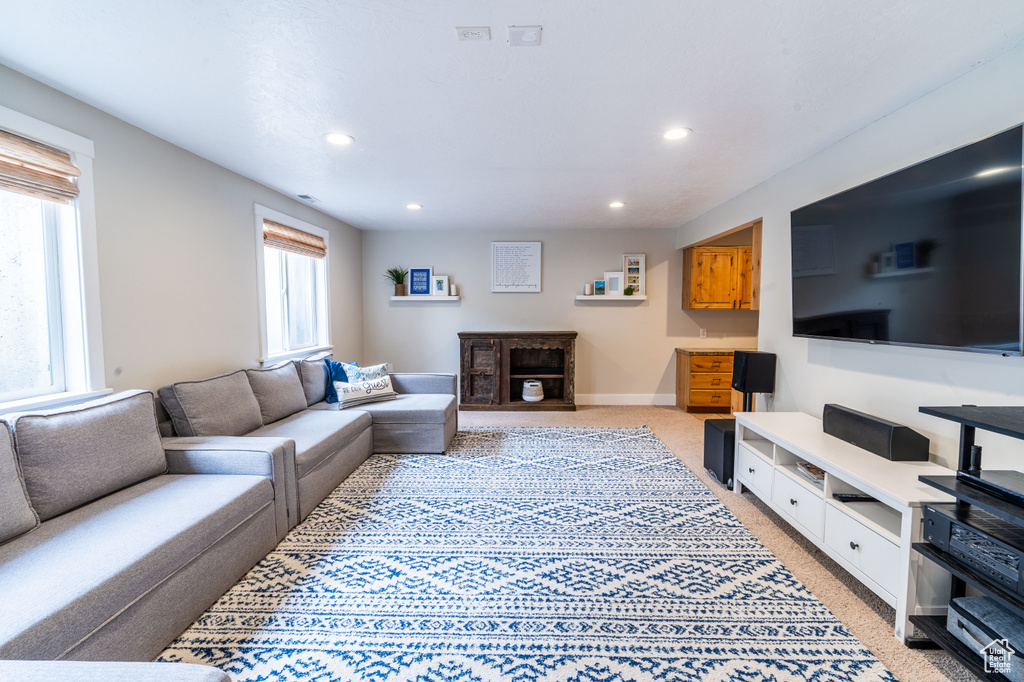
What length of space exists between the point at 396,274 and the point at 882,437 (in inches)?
201

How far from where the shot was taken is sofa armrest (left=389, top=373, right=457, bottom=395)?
4.34 meters

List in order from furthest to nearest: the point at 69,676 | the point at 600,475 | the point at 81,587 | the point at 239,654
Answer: the point at 600,475
the point at 239,654
the point at 81,587
the point at 69,676

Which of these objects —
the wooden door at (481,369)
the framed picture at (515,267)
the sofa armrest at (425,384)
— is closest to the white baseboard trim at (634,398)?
the wooden door at (481,369)

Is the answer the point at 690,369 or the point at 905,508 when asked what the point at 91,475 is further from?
the point at 690,369

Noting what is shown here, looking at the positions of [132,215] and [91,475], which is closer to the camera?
[91,475]

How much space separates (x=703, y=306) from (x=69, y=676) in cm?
571

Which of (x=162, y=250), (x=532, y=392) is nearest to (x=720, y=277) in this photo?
(x=532, y=392)

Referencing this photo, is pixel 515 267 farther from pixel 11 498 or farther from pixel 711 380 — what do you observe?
pixel 11 498

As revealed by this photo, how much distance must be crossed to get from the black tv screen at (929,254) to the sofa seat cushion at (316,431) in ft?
10.8

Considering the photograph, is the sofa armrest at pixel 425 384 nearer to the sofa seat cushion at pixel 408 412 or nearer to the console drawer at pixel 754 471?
the sofa seat cushion at pixel 408 412

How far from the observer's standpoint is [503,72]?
188 cm

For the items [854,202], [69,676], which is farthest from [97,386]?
[854,202]

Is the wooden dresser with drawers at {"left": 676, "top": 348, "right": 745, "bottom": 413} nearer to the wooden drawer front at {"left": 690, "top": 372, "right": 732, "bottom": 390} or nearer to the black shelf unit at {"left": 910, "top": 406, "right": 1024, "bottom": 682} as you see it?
the wooden drawer front at {"left": 690, "top": 372, "right": 732, "bottom": 390}

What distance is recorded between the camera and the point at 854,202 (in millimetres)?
2299
